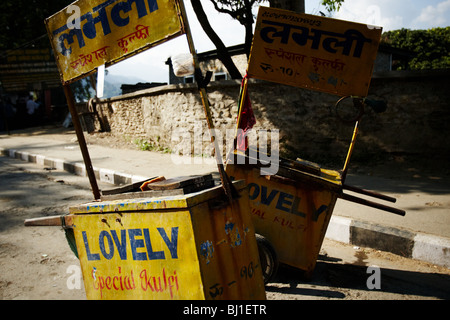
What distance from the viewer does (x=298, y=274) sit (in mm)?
2857

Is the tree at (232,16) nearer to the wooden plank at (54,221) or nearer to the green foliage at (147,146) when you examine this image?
the green foliage at (147,146)

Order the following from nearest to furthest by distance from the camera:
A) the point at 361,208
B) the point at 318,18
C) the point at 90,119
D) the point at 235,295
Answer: the point at 235,295, the point at 318,18, the point at 361,208, the point at 90,119

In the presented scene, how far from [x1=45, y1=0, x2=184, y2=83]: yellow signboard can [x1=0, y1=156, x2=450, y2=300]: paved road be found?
1.65 m

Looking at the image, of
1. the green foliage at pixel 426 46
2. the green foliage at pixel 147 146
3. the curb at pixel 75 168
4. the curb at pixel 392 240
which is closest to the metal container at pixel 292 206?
the curb at pixel 392 240

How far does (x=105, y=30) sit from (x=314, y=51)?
1.62 metres

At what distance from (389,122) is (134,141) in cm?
754

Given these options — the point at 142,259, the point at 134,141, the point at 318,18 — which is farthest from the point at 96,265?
the point at 134,141

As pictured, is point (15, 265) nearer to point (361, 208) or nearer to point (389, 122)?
point (361, 208)

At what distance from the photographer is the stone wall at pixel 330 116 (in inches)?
239

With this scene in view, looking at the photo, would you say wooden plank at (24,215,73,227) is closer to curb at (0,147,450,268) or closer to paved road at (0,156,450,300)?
paved road at (0,156,450,300)

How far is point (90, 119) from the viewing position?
1338 centimetres

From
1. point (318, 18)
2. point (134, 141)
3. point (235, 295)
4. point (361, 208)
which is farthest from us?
point (134, 141)

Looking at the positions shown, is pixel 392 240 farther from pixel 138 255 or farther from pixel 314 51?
pixel 138 255

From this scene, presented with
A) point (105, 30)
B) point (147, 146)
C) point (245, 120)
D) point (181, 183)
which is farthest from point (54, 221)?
point (147, 146)
